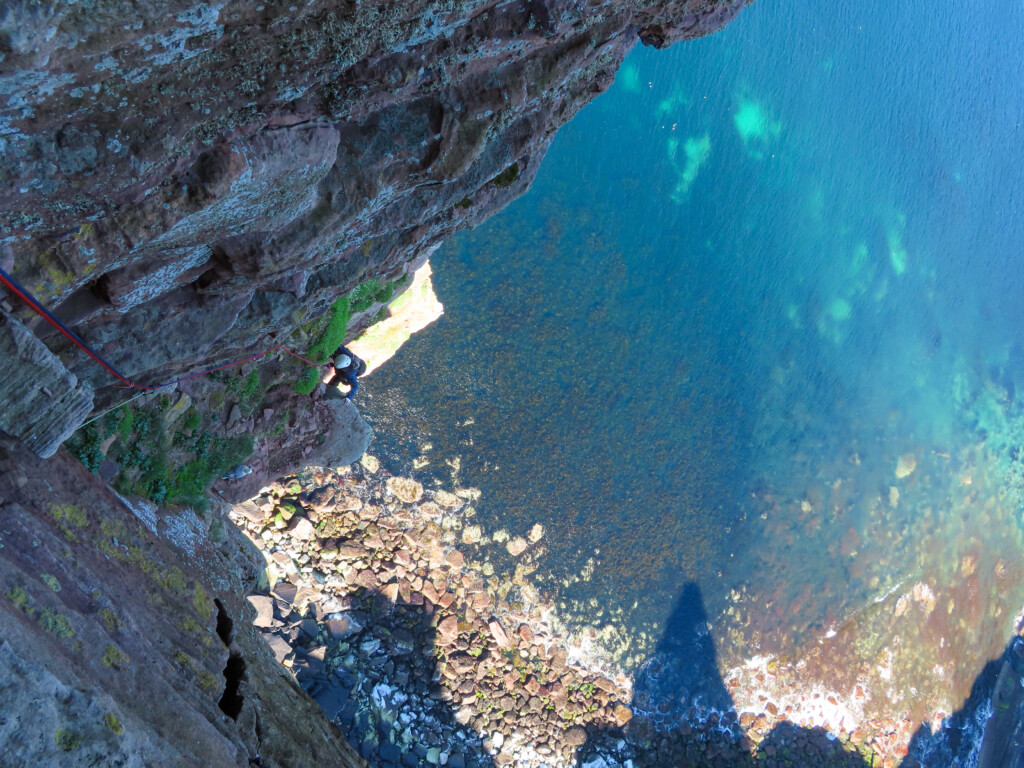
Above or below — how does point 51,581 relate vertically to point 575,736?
below

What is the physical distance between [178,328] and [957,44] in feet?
109

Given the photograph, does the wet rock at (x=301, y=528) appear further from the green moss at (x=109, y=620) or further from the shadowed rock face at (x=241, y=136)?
the green moss at (x=109, y=620)

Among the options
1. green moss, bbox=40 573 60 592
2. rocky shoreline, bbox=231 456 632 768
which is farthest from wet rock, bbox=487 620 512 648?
green moss, bbox=40 573 60 592

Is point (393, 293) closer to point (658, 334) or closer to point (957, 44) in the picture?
point (658, 334)

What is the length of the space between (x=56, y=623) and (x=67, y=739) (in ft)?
2.98

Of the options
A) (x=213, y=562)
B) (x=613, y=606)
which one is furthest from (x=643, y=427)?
(x=213, y=562)

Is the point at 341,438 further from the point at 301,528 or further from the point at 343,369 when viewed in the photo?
the point at 301,528

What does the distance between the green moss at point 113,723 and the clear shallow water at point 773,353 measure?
1276cm

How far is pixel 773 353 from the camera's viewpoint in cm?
2130

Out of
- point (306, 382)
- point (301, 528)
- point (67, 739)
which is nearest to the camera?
point (67, 739)

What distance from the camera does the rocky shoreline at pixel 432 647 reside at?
14.1 m

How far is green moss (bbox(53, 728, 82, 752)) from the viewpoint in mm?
3152

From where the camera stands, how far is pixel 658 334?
770 inches

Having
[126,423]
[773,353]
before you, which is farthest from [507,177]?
[773,353]
